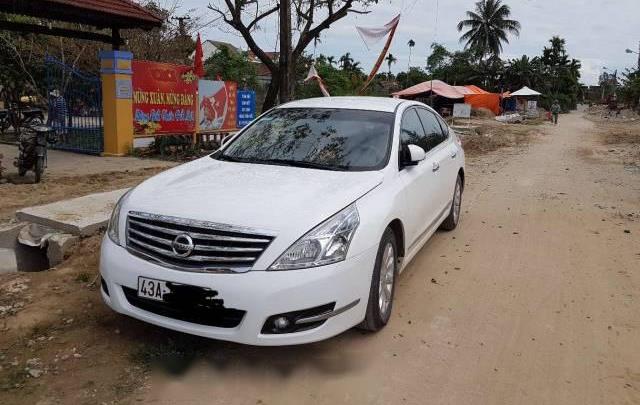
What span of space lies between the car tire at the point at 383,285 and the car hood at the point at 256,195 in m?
0.40

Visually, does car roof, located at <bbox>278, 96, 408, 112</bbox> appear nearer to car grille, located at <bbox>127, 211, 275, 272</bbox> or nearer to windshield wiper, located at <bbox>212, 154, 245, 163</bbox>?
windshield wiper, located at <bbox>212, 154, 245, 163</bbox>

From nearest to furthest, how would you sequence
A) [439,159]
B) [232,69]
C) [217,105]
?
[439,159] < [217,105] < [232,69]

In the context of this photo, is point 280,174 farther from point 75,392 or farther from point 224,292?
point 75,392

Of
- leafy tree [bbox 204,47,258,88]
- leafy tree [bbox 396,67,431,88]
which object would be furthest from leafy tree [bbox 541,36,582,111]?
leafy tree [bbox 204,47,258,88]

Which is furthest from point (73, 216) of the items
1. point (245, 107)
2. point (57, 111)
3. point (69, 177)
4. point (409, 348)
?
point (245, 107)

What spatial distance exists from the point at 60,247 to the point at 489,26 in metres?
64.5

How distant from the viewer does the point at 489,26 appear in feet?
205

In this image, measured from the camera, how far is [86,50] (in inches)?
664

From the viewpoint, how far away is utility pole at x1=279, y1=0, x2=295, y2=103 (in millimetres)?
10414

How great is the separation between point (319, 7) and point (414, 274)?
9.11 m

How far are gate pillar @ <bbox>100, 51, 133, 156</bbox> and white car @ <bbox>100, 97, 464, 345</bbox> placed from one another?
7.87m

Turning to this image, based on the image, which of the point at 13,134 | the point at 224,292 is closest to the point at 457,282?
the point at 224,292

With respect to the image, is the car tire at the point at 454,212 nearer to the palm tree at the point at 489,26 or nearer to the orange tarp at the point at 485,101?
the orange tarp at the point at 485,101

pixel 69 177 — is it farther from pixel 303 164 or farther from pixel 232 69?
pixel 232 69
